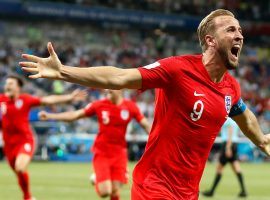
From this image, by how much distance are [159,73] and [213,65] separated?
62 centimetres

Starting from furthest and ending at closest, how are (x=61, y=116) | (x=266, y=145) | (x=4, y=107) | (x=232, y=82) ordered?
(x=4, y=107)
(x=61, y=116)
(x=266, y=145)
(x=232, y=82)

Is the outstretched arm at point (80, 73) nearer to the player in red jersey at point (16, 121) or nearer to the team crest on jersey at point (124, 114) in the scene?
the team crest on jersey at point (124, 114)

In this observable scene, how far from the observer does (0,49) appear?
119 ft

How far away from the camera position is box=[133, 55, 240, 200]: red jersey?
242 inches

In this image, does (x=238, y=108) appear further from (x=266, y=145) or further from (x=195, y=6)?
(x=195, y=6)

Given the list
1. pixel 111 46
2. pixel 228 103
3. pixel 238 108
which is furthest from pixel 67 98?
pixel 111 46

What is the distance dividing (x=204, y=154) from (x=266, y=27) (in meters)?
43.5

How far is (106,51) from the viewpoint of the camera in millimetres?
40750

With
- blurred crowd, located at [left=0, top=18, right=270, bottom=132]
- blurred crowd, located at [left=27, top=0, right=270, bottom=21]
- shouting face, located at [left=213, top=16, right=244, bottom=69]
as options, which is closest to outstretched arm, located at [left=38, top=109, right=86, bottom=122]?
shouting face, located at [left=213, top=16, right=244, bottom=69]

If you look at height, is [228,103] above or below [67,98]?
above

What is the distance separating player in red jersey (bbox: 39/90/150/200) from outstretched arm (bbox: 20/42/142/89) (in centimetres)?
791

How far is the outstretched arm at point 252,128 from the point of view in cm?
705

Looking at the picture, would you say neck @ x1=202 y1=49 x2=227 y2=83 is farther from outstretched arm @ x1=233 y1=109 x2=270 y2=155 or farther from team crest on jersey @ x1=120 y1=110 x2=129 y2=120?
team crest on jersey @ x1=120 y1=110 x2=129 y2=120

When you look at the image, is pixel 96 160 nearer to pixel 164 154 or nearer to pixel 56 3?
pixel 164 154
